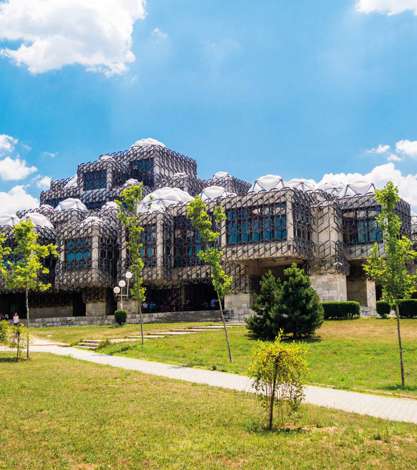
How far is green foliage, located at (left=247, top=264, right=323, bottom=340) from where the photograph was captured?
29.0m

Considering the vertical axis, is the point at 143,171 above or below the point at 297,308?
above

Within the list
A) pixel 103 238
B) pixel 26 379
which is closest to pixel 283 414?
pixel 26 379

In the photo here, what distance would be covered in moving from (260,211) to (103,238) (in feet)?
73.3

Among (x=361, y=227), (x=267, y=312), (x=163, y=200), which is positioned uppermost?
(x=163, y=200)

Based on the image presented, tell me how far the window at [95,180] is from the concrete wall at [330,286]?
50.7m

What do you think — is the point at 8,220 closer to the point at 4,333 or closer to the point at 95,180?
the point at 95,180

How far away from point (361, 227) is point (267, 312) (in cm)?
Answer: 3025

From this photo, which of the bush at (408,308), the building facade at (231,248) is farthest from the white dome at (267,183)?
the bush at (408,308)

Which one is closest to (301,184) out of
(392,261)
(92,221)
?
(92,221)

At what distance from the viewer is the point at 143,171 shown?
9231 centimetres

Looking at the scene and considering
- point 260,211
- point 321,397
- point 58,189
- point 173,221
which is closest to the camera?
point 321,397

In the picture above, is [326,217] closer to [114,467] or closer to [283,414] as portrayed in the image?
[283,414]

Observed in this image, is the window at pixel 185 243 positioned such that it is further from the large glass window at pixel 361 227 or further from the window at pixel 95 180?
the window at pixel 95 180

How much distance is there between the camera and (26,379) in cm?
1703
